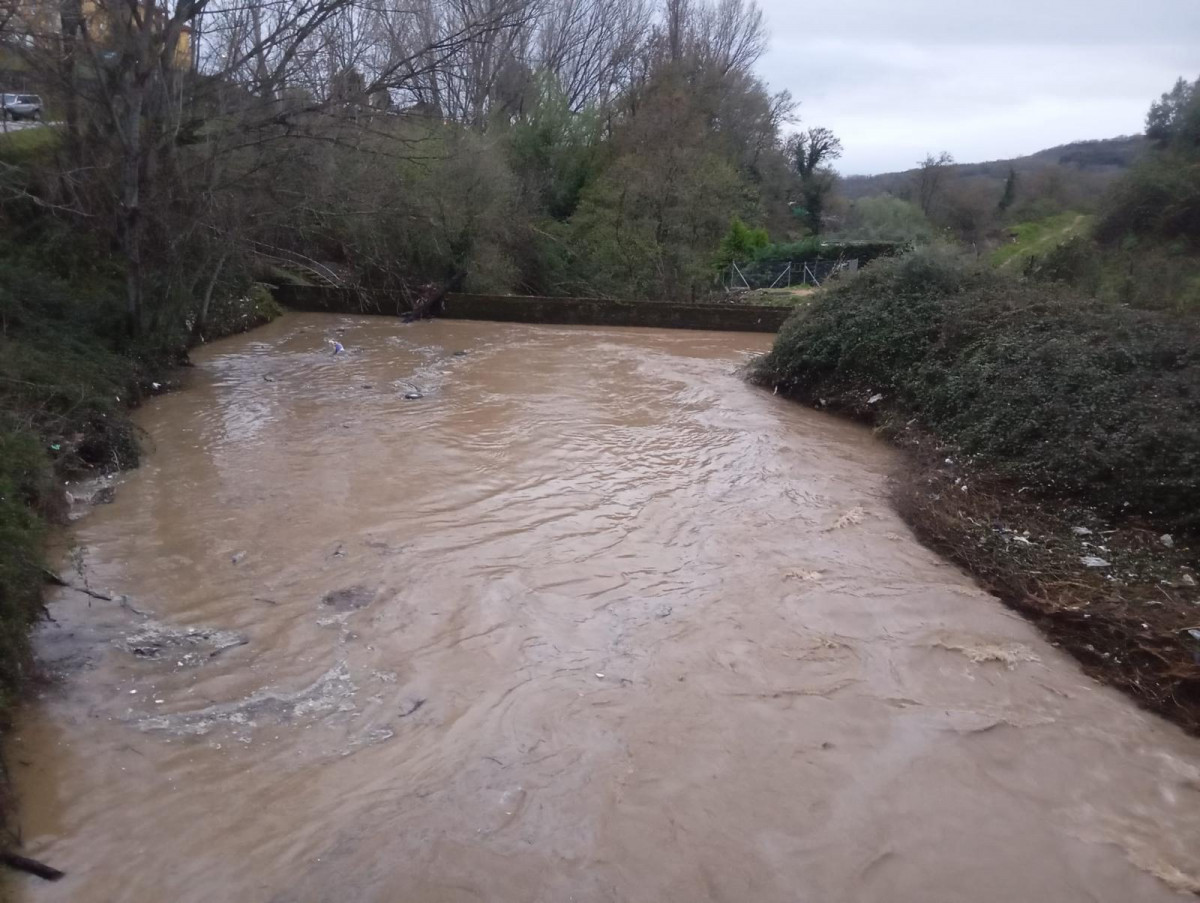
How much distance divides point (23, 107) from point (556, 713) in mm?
17462

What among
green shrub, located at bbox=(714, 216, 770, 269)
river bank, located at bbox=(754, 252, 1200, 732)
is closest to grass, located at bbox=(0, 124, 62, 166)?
river bank, located at bbox=(754, 252, 1200, 732)

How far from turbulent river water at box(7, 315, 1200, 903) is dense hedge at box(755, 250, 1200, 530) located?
6.54 feet

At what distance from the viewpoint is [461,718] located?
554cm

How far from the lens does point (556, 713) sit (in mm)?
5652

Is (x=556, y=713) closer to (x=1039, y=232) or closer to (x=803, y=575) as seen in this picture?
(x=803, y=575)

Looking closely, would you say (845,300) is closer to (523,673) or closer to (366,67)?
(366,67)

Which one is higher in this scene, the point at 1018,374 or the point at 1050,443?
the point at 1018,374

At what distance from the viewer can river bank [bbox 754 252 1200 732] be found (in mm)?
7078

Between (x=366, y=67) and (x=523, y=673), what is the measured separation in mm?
13286

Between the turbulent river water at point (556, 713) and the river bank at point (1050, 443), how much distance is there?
42 centimetres

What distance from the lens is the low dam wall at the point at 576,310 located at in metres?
25.1

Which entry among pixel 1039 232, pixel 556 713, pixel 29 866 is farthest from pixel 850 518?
pixel 1039 232

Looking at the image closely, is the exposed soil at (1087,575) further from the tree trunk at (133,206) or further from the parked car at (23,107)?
the parked car at (23,107)

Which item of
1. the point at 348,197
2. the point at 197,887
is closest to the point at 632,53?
the point at 348,197
